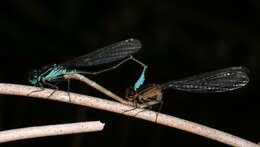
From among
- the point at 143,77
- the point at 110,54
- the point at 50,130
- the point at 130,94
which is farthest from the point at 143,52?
the point at 50,130

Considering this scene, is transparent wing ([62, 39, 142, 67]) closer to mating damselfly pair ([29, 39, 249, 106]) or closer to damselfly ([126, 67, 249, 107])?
mating damselfly pair ([29, 39, 249, 106])

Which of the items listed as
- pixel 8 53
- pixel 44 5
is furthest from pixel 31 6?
pixel 8 53

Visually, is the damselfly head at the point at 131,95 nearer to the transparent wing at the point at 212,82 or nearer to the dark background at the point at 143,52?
the transparent wing at the point at 212,82

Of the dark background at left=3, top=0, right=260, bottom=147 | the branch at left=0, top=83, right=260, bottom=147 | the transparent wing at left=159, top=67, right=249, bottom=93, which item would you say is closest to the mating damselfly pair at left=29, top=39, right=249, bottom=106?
the transparent wing at left=159, top=67, right=249, bottom=93

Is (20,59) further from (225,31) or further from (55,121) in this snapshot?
(225,31)

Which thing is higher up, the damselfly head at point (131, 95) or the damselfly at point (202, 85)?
the damselfly at point (202, 85)

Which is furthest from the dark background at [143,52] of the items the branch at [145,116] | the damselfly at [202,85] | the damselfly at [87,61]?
the branch at [145,116]
